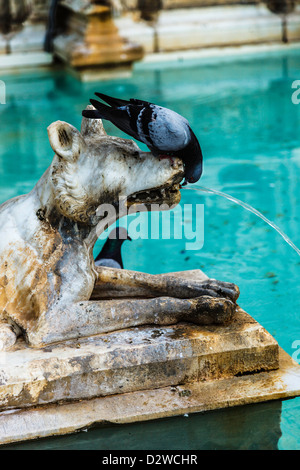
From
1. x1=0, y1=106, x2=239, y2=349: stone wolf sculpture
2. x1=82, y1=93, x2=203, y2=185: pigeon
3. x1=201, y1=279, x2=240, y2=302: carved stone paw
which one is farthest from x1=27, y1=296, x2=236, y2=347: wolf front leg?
x1=82, y1=93, x2=203, y2=185: pigeon

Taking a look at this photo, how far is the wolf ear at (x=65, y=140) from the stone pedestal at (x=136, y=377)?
3.08ft

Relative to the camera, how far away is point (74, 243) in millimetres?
3838

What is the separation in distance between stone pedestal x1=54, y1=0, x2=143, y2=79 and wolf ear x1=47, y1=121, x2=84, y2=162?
8.44 meters

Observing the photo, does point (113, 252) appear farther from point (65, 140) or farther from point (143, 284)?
point (65, 140)

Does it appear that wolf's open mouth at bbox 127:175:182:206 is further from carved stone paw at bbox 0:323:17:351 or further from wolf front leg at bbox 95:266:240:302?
carved stone paw at bbox 0:323:17:351

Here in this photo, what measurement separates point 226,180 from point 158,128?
4683mm

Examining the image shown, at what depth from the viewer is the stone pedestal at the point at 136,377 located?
140 inches

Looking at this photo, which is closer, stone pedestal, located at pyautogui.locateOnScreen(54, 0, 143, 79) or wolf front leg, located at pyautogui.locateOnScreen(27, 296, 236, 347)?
wolf front leg, located at pyautogui.locateOnScreen(27, 296, 236, 347)

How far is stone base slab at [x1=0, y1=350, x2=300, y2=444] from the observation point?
3.51 m

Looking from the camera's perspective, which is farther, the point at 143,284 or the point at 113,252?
the point at 113,252

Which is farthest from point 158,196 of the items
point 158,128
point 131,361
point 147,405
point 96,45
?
point 96,45

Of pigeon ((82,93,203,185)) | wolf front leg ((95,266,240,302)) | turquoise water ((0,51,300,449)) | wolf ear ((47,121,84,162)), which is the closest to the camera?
pigeon ((82,93,203,185))

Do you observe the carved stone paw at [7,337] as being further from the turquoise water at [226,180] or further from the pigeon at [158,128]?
the pigeon at [158,128]

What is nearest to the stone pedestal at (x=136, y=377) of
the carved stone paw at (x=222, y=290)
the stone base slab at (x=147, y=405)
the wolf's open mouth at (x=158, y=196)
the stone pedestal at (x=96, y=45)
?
the stone base slab at (x=147, y=405)
